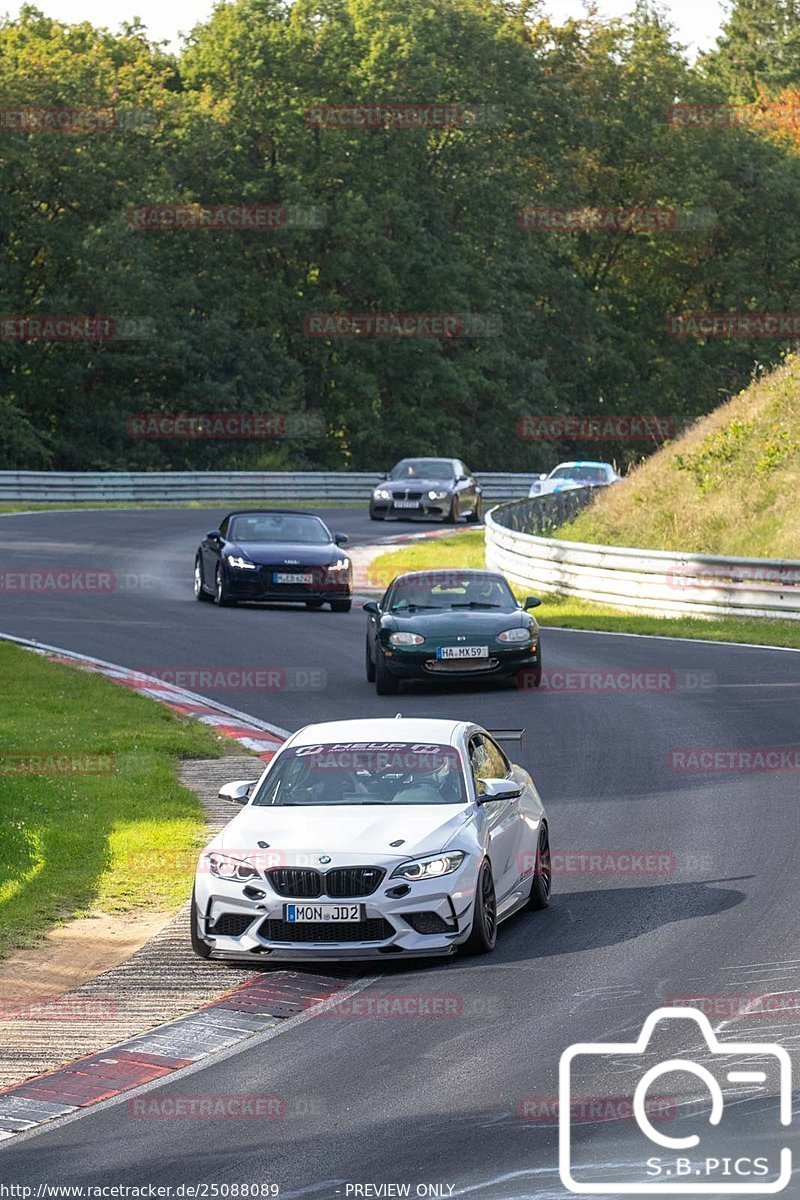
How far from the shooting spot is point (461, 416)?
75562mm

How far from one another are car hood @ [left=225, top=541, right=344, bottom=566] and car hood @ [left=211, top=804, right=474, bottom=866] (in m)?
18.7

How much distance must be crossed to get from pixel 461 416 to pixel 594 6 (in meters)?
20.3

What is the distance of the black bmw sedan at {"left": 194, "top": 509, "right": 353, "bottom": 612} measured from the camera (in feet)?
100.0

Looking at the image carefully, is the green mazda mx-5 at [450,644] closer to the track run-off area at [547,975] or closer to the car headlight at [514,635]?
the car headlight at [514,635]

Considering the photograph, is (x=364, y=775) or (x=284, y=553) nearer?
(x=364, y=775)

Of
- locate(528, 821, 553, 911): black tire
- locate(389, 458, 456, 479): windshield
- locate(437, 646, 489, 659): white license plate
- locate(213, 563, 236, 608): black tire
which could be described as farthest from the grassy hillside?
locate(528, 821, 553, 911): black tire

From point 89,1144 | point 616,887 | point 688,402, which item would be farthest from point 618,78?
point 89,1144

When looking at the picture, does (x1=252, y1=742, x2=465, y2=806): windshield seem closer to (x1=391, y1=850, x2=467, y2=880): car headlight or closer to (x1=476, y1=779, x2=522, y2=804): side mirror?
(x1=476, y1=779, x2=522, y2=804): side mirror

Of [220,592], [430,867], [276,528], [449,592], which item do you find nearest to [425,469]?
[276,528]

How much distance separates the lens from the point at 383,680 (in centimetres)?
2272

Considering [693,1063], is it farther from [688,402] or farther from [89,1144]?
[688,402]

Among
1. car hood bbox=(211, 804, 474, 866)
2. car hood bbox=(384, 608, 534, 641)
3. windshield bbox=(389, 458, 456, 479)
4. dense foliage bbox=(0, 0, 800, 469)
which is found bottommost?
windshield bbox=(389, 458, 456, 479)

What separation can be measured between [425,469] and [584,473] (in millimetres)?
4459

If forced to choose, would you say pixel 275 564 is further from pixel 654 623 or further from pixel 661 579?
pixel 661 579
